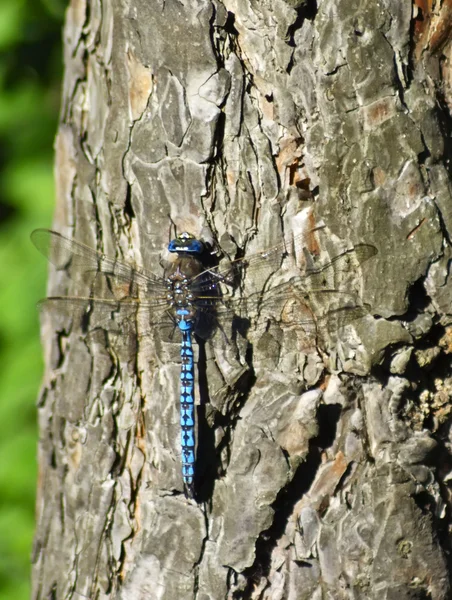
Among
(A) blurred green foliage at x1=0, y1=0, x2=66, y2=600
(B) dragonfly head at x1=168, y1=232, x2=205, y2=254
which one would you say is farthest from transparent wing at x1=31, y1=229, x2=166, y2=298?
(A) blurred green foliage at x1=0, y1=0, x2=66, y2=600

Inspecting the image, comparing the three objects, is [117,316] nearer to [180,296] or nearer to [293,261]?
[180,296]

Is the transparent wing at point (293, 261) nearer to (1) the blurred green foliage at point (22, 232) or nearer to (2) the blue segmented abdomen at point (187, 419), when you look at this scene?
(2) the blue segmented abdomen at point (187, 419)

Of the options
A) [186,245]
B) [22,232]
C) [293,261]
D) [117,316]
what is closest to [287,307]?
[293,261]

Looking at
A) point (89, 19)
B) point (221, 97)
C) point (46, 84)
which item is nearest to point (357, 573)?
point (221, 97)

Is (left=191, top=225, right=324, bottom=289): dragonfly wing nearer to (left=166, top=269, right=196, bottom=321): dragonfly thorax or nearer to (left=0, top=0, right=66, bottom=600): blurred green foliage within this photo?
(left=166, top=269, right=196, bottom=321): dragonfly thorax

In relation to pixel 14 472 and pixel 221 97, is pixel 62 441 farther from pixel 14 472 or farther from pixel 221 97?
pixel 221 97

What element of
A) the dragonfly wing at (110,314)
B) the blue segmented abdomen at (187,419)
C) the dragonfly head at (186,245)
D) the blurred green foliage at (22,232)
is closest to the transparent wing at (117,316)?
the dragonfly wing at (110,314)
